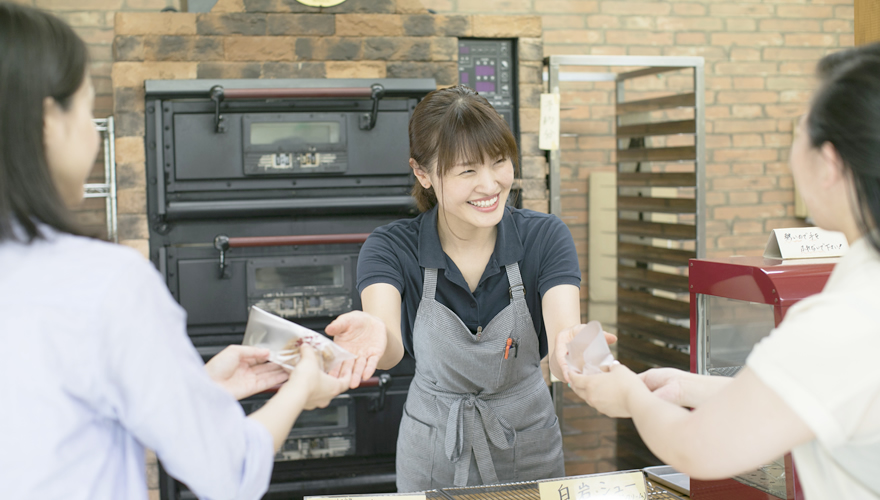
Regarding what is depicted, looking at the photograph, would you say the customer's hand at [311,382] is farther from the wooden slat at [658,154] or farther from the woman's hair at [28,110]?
the wooden slat at [658,154]

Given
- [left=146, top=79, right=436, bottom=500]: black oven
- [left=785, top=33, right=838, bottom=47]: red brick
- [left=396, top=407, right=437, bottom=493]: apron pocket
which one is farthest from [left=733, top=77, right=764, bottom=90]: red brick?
[left=396, top=407, right=437, bottom=493]: apron pocket

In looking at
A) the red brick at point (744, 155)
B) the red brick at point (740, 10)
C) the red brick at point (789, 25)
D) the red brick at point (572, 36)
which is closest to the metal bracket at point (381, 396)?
the red brick at point (572, 36)

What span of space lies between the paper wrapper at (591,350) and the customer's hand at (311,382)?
0.42 m

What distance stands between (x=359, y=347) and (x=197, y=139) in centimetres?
147

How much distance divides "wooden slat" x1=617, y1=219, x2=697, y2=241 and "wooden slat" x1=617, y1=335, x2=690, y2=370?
53 cm

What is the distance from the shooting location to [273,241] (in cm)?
265

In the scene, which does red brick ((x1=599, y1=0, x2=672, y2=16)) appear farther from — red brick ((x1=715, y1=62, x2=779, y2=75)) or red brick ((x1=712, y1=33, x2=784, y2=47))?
red brick ((x1=715, y1=62, x2=779, y2=75))

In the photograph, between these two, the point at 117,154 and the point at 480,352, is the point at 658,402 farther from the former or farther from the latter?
the point at 117,154

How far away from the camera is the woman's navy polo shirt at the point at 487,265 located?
1.74m

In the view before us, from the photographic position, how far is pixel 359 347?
1499 mm

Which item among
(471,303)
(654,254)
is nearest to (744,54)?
(654,254)

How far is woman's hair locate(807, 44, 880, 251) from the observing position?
747 millimetres

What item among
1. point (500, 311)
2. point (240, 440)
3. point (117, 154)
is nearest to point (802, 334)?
point (240, 440)

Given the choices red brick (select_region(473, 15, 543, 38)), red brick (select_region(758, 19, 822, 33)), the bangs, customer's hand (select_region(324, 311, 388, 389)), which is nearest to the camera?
customer's hand (select_region(324, 311, 388, 389))
